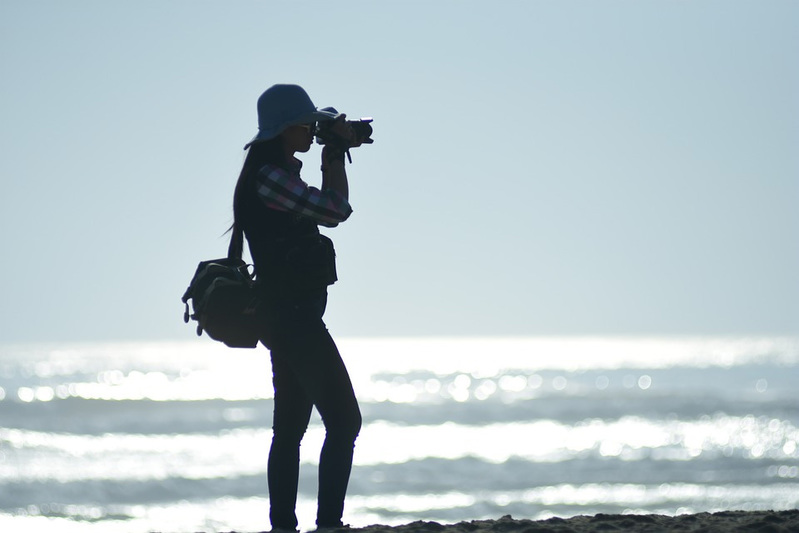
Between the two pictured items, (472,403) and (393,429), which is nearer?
(393,429)

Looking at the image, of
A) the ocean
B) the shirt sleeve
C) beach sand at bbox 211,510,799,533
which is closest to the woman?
the shirt sleeve

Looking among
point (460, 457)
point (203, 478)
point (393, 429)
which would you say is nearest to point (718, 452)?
point (460, 457)

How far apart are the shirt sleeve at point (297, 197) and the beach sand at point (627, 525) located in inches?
51.6

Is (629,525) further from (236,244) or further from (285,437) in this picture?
(236,244)

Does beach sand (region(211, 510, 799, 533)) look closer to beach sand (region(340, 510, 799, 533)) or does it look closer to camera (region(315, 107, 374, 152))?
beach sand (region(340, 510, 799, 533))

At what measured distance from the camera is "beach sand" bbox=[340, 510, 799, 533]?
4.54 m

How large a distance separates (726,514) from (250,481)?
1458 cm

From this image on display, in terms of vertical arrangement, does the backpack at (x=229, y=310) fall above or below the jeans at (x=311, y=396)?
above

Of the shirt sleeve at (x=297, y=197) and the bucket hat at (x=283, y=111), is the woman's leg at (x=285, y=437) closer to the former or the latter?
the shirt sleeve at (x=297, y=197)

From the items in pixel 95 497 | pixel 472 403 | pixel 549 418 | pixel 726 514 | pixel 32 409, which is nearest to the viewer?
pixel 726 514

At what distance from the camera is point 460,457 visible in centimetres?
2266

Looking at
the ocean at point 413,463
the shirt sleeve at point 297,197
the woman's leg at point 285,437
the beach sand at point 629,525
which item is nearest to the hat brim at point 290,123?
the shirt sleeve at point 297,197

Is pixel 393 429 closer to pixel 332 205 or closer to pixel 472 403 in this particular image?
pixel 472 403

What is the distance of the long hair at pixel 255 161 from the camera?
426 centimetres
